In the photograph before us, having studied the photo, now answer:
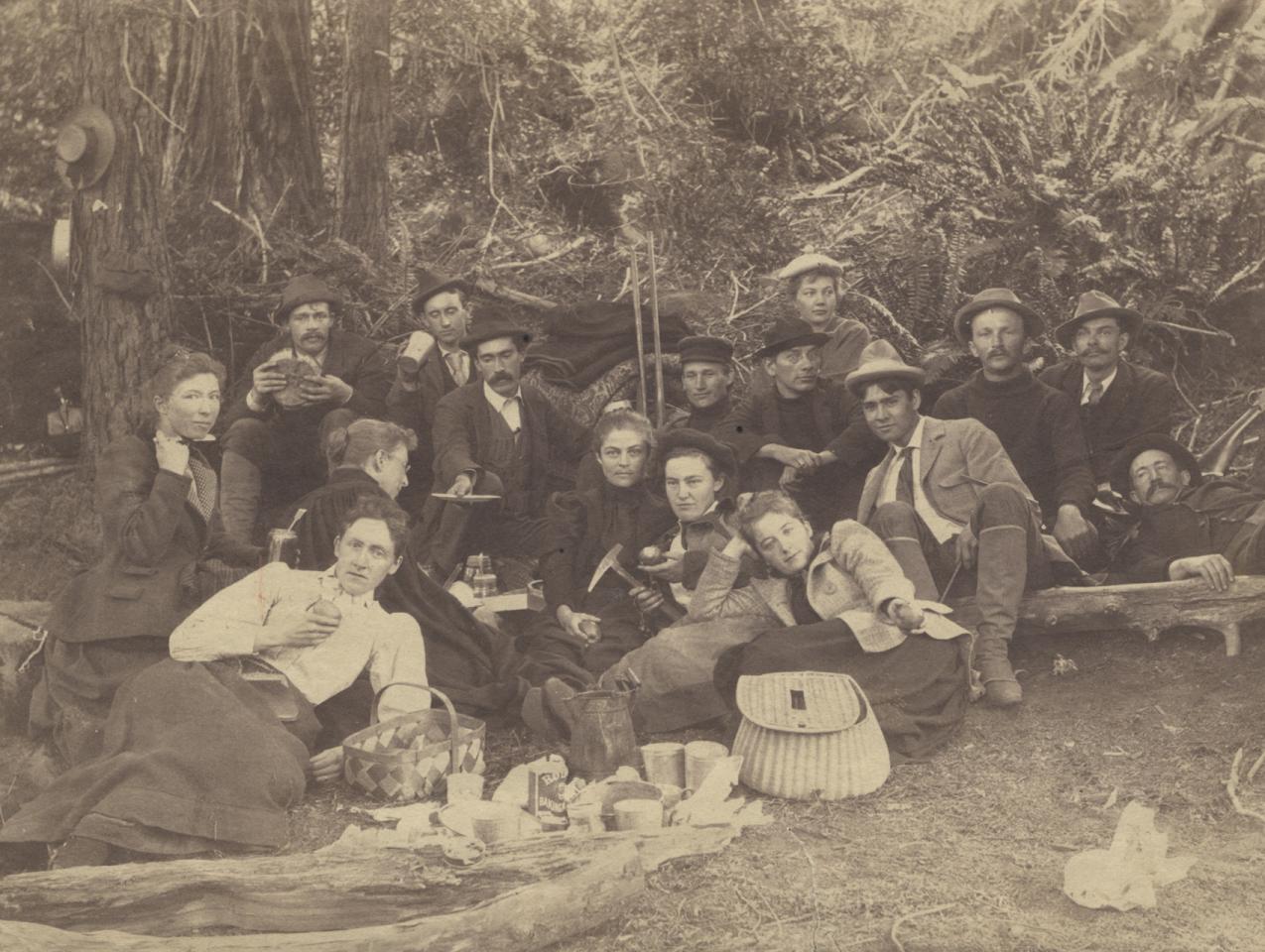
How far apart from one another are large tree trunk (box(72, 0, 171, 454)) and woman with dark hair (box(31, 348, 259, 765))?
2.15 ft

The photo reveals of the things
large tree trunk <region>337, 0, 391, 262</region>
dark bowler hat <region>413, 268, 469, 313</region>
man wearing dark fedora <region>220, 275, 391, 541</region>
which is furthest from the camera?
dark bowler hat <region>413, 268, 469, 313</region>

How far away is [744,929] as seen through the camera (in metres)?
2.97

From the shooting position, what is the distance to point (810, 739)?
363 cm

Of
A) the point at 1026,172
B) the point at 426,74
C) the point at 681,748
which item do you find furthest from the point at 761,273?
the point at 681,748

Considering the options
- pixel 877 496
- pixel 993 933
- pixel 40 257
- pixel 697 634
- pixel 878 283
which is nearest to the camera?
pixel 993 933

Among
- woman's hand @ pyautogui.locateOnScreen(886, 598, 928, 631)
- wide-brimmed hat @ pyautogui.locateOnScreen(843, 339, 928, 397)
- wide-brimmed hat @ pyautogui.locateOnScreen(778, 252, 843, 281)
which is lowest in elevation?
woman's hand @ pyautogui.locateOnScreen(886, 598, 928, 631)

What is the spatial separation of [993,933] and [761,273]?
3149 mm

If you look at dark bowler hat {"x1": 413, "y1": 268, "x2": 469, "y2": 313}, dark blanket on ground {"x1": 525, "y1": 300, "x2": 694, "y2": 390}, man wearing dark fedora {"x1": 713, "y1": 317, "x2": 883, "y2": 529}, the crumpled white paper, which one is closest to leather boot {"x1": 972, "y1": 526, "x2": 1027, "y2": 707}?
man wearing dark fedora {"x1": 713, "y1": 317, "x2": 883, "y2": 529}

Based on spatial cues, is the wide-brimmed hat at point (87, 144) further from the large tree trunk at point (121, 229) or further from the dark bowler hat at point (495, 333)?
the dark bowler hat at point (495, 333)

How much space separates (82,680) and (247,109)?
8.20 feet

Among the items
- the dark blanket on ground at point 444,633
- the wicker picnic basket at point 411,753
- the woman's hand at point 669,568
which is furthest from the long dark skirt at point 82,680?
the woman's hand at point 669,568

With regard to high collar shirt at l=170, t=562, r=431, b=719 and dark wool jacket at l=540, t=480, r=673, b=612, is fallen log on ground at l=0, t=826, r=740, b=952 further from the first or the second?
dark wool jacket at l=540, t=480, r=673, b=612

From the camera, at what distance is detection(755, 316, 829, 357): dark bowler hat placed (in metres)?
5.04

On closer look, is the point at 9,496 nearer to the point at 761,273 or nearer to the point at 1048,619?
the point at 761,273
